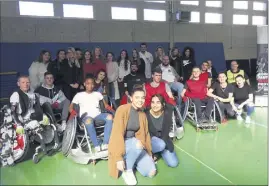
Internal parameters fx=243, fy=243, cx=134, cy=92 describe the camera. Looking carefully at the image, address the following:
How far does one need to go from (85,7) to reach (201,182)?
9.28 ft

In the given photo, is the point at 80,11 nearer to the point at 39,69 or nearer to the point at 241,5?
the point at 39,69

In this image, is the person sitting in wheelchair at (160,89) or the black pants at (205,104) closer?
the person sitting in wheelchair at (160,89)

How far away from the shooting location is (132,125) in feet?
5.89

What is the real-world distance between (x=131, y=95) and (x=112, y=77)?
86 cm

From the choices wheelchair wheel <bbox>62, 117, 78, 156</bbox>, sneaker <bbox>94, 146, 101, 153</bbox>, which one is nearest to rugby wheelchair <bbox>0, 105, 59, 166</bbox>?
wheelchair wheel <bbox>62, 117, 78, 156</bbox>

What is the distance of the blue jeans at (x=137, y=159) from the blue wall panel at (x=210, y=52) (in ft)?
10.6

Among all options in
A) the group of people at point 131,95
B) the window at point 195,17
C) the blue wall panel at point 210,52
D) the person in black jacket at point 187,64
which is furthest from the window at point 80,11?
the window at point 195,17

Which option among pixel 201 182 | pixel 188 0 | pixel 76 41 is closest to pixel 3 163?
pixel 201 182

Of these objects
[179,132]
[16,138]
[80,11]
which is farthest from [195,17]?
[16,138]

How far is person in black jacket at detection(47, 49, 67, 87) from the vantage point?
99.6 inches

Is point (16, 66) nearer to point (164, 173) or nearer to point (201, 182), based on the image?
point (164, 173)

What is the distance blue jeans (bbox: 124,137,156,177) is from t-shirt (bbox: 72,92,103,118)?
0.56 metres

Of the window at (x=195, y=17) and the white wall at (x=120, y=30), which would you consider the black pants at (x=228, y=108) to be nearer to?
the white wall at (x=120, y=30)

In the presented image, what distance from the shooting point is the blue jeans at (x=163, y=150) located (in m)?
1.92
